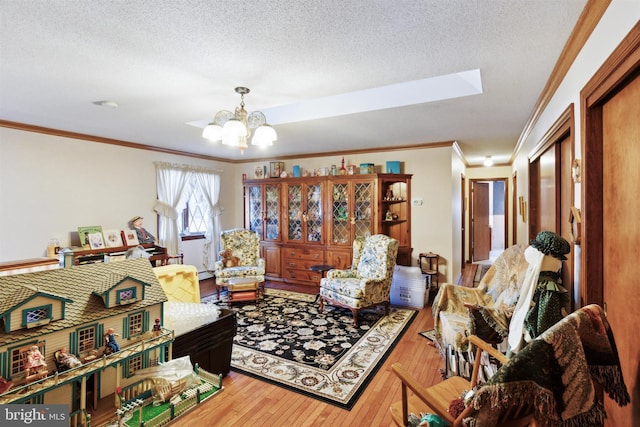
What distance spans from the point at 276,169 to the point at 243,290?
2.32m

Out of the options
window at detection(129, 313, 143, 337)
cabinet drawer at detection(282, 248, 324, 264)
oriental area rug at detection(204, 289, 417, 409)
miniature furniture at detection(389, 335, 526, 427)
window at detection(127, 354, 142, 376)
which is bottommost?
oriental area rug at detection(204, 289, 417, 409)

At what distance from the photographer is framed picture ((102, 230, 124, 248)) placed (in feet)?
14.1

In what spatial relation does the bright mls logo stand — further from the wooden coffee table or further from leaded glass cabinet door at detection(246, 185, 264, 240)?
leaded glass cabinet door at detection(246, 185, 264, 240)

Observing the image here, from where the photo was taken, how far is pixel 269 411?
2.16 metres

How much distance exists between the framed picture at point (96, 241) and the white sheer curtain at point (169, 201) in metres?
0.96

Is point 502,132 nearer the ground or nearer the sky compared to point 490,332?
nearer the sky

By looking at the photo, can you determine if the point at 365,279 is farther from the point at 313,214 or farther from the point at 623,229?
the point at 623,229

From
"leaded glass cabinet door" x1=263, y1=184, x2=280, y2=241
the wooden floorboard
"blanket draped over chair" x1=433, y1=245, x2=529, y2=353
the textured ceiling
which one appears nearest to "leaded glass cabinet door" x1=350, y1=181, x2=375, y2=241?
"leaded glass cabinet door" x1=263, y1=184, x2=280, y2=241

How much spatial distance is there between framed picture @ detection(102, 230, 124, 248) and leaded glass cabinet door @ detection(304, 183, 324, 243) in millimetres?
2751

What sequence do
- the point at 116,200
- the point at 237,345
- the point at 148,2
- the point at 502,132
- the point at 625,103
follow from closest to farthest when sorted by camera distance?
the point at 625,103 < the point at 148,2 < the point at 237,345 < the point at 502,132 < the point at 116,200

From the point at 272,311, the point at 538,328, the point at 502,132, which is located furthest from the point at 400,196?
the point at 538,328

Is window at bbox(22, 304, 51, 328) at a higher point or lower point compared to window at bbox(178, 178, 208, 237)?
lower

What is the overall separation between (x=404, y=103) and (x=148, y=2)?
2.17 meters

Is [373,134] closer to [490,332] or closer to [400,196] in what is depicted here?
[400,196]
